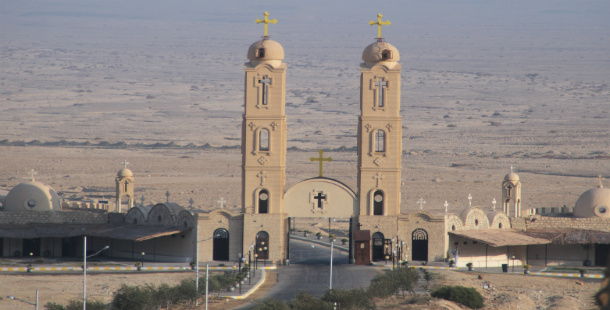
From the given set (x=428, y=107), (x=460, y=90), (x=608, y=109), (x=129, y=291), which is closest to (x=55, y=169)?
(x=129, y=291)

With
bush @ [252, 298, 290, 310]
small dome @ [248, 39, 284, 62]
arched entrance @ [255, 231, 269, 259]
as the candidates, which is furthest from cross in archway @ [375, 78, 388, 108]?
bush @ [252, 298, 290, 310]

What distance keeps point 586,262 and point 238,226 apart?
47.6ft

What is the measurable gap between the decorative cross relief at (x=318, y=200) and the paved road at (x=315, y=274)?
2.17m

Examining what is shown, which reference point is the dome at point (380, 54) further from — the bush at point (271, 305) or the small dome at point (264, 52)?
the bush at point (271, 305)

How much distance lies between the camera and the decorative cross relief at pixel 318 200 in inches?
1943

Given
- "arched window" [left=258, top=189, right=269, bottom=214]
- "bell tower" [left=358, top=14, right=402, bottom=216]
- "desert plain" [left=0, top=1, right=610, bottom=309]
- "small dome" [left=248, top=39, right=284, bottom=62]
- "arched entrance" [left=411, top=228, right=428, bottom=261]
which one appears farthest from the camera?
"desert plain" [left=0, top=1, right=610, bottom=309]

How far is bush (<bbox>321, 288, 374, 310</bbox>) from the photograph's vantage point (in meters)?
37.8

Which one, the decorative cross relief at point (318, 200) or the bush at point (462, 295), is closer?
the bush at point (462, 295)

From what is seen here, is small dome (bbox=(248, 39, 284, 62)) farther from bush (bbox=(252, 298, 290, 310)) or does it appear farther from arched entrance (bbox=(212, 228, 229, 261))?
bush (bbox=(252, 298, 290, 310))

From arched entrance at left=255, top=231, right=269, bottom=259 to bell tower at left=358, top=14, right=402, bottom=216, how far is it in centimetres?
391

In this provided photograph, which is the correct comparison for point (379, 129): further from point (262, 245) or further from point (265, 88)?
point (262, 245)

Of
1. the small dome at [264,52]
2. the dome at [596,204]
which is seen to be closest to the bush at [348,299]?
the small dome at [264,52]

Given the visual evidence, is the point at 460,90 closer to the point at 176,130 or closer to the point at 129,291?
the point at 176,130

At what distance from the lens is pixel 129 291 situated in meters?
38.3
